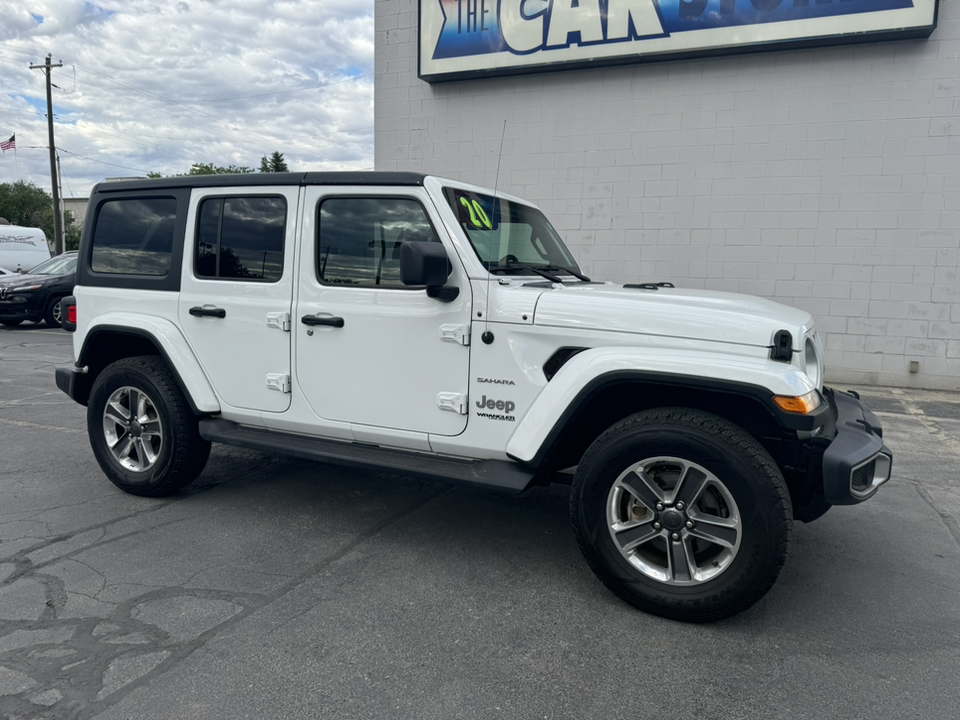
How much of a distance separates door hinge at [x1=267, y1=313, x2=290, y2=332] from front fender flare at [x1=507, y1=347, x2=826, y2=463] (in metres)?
1.53

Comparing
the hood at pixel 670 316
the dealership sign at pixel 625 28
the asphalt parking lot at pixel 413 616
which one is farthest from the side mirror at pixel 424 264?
the dealership sign at pixel 625 28

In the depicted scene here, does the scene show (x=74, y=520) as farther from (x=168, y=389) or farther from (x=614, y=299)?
(x=614, y=299)

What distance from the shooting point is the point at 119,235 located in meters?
4.77

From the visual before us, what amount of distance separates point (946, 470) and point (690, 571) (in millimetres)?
3821

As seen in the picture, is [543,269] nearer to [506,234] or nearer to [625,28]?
[506,234]

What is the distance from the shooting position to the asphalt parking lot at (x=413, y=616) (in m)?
2.52

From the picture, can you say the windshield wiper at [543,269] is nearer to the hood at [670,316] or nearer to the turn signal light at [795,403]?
the hood at [670,316]

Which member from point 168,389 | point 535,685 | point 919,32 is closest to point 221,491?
point 168,389

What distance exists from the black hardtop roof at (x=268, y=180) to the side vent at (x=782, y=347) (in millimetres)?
1969

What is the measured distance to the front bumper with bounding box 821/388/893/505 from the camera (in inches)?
114

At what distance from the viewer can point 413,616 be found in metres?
3.10

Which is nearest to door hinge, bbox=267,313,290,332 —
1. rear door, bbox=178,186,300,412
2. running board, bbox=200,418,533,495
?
rear door, bbox=178,186,300,412

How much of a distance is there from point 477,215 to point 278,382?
151cm

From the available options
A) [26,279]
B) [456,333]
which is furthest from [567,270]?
[26,279]
